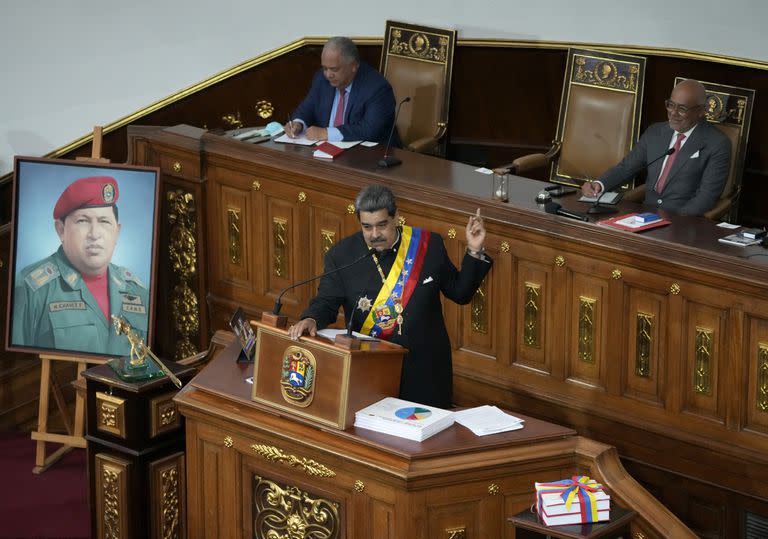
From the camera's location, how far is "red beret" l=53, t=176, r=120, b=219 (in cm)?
614

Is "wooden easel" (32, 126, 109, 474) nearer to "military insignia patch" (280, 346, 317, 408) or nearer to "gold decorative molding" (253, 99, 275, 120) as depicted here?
"gold decorative molding" (253, 99, 275, 120)

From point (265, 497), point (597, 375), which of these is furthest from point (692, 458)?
point (265, 497)

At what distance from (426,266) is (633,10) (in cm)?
273

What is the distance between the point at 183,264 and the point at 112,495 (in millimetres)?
1640

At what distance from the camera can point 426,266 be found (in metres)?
4.74

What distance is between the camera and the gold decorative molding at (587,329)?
206 inches

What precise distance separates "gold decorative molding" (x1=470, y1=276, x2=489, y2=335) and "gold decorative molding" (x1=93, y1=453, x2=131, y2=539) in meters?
A: 1.46

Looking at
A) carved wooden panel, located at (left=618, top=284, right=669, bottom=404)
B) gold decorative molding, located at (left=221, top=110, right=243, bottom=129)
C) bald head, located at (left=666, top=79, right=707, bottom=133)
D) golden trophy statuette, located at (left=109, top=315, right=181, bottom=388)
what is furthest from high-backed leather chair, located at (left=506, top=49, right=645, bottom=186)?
golden trophy statuette, located at (left=109, top=315, right=181, bottom=388)

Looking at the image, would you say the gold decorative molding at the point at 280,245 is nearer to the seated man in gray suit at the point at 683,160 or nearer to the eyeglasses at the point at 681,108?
the seated man in gray suit at the point at 683,160

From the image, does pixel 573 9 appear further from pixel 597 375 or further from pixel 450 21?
pixel 597 375

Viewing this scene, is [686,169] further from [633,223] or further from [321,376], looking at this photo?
[321,376]

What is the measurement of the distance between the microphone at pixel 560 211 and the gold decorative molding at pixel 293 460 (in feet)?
4.87

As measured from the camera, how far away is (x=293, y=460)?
14.5 ft

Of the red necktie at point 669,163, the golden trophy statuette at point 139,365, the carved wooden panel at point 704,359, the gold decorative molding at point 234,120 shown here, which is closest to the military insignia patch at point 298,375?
the golden trophy statuette at point 139,365
